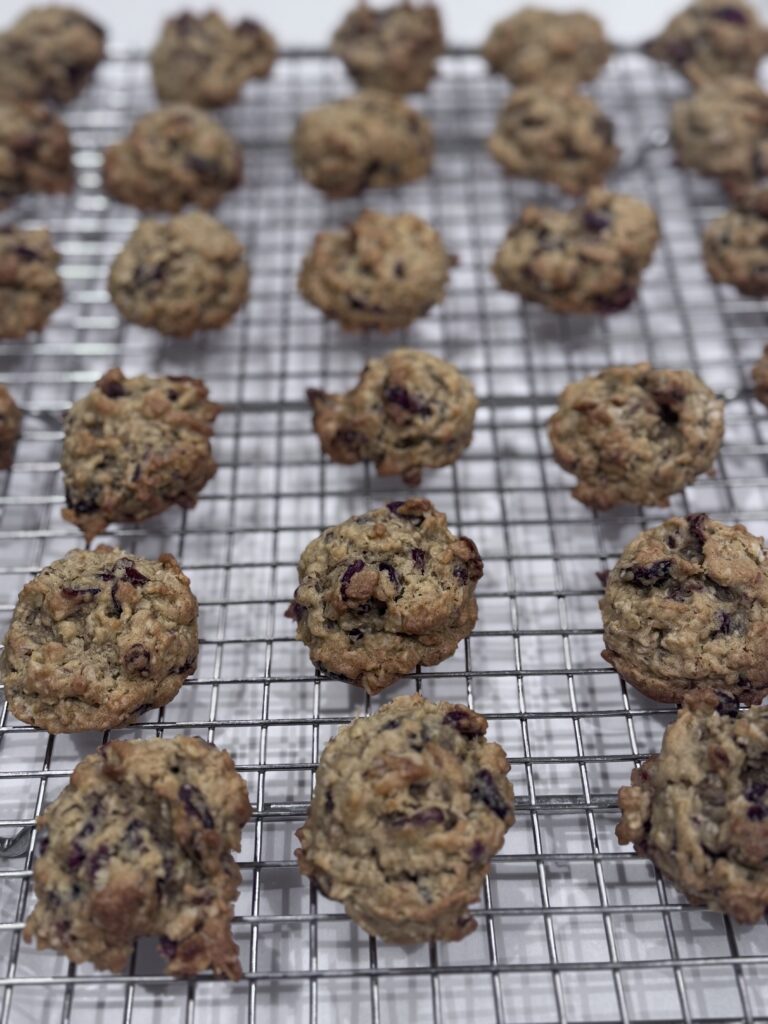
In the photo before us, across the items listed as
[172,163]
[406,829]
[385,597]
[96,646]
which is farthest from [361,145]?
[406,829]

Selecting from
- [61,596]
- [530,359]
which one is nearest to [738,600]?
[530,359]

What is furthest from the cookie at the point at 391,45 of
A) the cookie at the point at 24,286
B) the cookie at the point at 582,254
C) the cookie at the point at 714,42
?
the cookie at the point at 24,286

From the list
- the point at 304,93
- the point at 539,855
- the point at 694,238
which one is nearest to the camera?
the point at 539,855

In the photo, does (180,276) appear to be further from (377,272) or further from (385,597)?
(385,597)

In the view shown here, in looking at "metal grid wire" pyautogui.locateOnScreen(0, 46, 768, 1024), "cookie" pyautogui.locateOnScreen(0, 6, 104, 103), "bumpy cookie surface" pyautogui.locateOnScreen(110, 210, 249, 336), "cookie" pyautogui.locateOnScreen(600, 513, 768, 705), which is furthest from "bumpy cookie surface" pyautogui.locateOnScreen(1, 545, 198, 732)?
"cookie" pyautogui.locateOnScreen(0, 6, 104, 103)

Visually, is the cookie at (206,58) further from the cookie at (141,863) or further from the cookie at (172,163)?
the cookie at (141,863)

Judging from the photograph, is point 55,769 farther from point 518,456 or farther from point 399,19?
point 399,19
